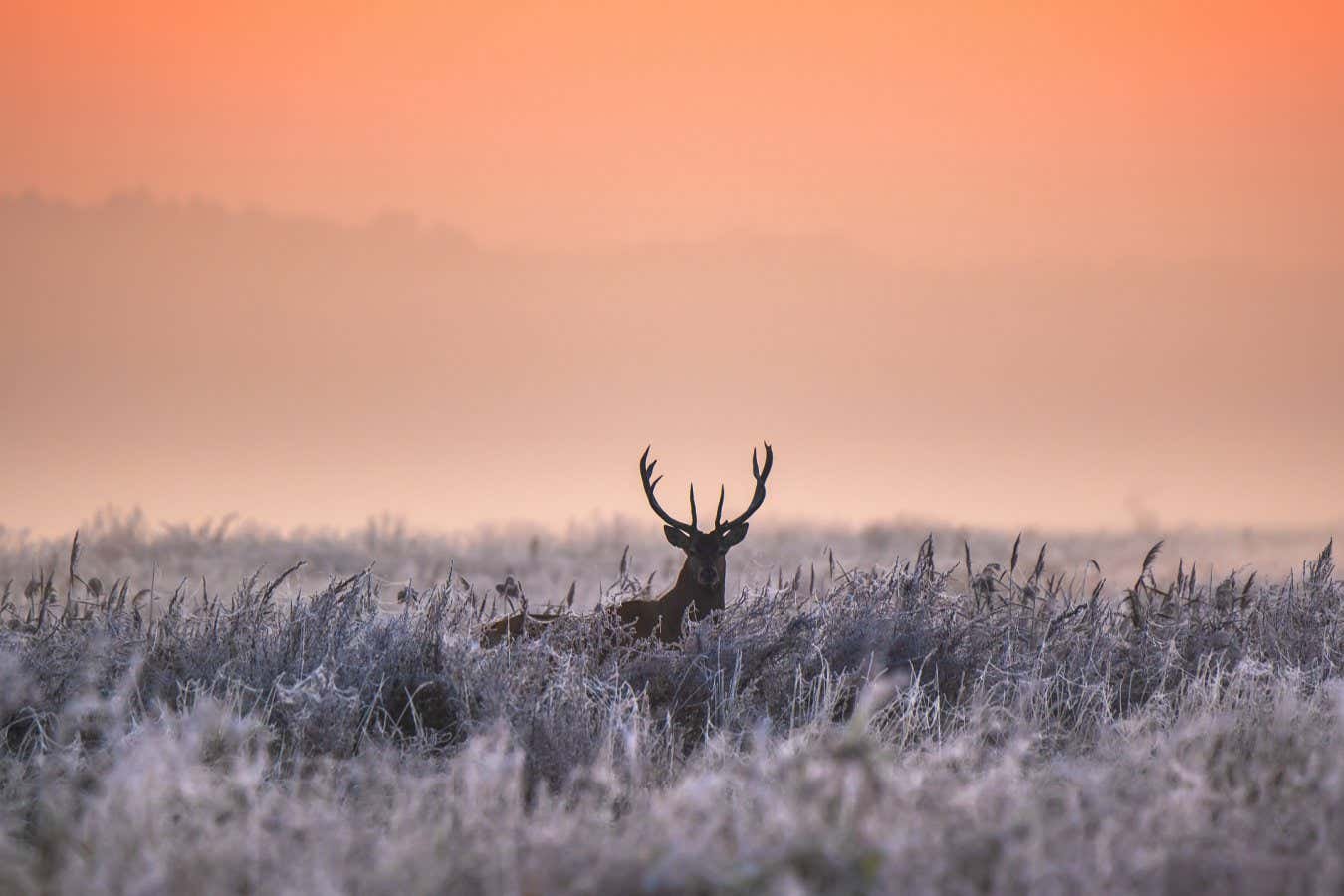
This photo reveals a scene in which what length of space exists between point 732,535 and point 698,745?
209 inches

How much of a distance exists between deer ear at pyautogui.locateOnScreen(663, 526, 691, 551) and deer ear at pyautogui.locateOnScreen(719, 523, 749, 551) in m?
0.28

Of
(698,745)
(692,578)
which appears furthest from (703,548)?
(698,745)

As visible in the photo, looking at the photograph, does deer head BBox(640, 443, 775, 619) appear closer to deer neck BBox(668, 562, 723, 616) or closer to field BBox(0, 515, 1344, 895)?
deer neck BBox(668, 562, 723, 616)

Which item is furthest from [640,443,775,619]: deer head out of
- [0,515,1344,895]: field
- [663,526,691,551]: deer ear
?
[0,515,1344,895]: field

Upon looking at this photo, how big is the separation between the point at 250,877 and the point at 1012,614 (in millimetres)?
5692


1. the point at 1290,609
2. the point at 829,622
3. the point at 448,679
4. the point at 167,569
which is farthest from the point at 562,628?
the point at 167,569

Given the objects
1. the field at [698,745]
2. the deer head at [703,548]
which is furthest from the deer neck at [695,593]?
the field at [698,745]

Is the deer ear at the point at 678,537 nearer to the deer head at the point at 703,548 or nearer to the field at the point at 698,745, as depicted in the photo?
the deer head at the point at 703,548

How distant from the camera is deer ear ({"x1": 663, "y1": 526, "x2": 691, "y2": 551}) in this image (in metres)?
12.0

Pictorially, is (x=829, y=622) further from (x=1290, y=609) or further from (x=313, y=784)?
(x=313, y=784)

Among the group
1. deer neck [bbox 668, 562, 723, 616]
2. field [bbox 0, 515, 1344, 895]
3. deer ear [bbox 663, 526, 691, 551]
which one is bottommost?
field [bbox 0, 515, 1344, 895]

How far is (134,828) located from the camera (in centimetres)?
439

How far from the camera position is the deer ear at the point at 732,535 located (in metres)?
11.9

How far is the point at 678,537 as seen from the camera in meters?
12.2
